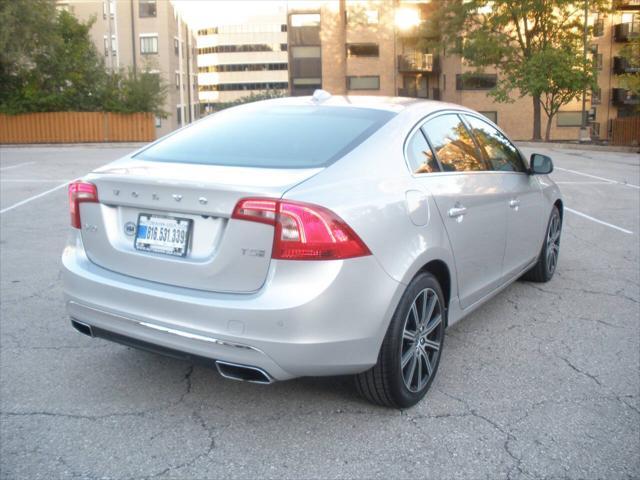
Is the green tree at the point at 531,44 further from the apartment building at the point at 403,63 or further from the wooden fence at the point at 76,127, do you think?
the wooden fence at the point at 76,127

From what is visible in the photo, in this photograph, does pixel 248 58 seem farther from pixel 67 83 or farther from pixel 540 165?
pixel 540 165

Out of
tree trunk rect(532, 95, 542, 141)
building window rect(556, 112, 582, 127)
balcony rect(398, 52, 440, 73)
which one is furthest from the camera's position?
balcony rect(398, 52, 440, 73)

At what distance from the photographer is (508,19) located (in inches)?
1629

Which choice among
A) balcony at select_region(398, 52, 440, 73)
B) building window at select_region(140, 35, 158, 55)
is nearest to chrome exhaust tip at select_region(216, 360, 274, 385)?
balcony at select_region(398, 52, 440, 73)

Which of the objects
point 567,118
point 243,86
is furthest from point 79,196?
point 243,86

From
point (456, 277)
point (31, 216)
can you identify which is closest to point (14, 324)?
point (456, 277)

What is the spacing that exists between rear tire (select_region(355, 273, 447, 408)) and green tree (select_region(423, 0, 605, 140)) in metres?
37.8

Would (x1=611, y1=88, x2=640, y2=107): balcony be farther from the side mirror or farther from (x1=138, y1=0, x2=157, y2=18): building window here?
the side mirror

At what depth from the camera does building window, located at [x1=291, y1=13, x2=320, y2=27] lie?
192ft

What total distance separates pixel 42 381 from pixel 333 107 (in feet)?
7.53

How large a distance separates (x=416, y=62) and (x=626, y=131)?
70.2ft

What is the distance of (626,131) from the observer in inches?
1490

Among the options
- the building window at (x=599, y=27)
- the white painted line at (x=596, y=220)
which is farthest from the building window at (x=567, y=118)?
the white painted line at (x=596, y=220)

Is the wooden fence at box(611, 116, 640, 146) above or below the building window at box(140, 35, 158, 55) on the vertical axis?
below
